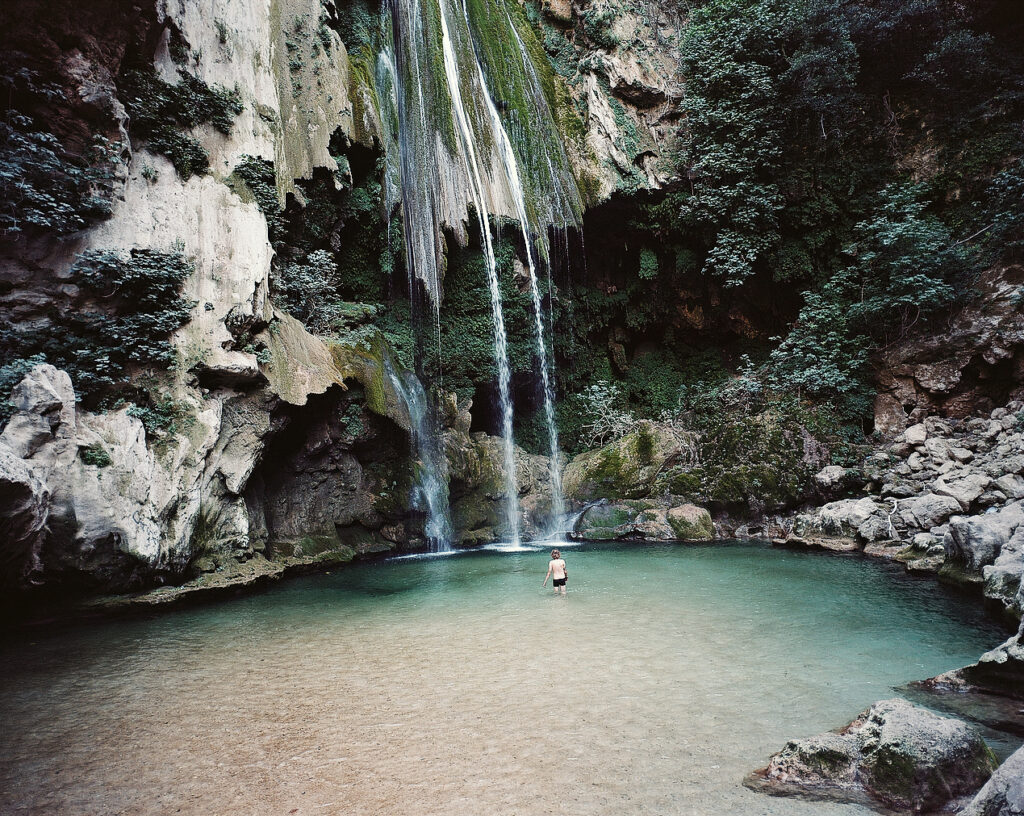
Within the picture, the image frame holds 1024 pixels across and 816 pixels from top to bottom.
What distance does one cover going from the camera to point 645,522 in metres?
14.1

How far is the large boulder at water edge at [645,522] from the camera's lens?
13.5 meters

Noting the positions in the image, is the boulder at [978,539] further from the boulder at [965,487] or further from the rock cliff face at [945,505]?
the boulder at [965,487]

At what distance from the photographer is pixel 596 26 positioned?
62.3 ft

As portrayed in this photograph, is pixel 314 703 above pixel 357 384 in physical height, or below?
below

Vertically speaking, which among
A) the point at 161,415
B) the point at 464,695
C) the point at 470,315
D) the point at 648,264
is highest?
the point at 648,264

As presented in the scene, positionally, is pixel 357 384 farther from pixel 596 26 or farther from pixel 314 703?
pixel 596 26

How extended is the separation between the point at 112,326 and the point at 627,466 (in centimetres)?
1214

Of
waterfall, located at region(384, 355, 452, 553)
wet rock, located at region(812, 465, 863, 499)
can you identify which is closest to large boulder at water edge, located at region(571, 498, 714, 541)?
wet rock, located at region(812, 465, 863, 499)

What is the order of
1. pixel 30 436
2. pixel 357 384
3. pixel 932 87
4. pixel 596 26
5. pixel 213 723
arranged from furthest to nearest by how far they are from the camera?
pixel 596 26 < pixel 932 87 < pixel 357 384 < pixel 30 436 < pixel 213 723

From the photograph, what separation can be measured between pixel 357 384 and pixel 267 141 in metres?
5.39

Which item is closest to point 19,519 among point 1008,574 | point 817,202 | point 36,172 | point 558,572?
point 36,172

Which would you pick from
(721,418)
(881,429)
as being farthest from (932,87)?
(721,418)

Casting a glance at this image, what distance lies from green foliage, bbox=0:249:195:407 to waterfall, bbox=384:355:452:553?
17.9ft

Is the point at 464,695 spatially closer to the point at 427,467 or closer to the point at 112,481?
the point at 112,481
